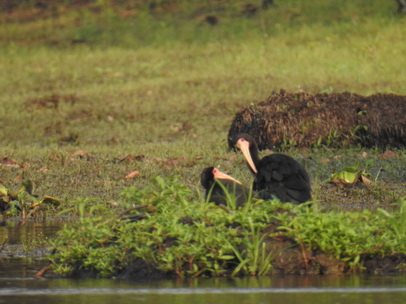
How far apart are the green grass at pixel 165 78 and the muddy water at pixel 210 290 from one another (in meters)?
4.28

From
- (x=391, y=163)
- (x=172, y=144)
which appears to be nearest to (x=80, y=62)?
(x=172, y=144)

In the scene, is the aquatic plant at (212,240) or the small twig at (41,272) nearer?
the aquatic plant at (212,240)

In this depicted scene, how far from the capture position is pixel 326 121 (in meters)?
13.9

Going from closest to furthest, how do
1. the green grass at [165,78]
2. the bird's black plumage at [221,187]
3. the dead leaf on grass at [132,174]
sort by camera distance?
1. the bird's black plumage at [221,187]
2. the dead leaf on grass at [132,174]
3. the green grass at [165,78]

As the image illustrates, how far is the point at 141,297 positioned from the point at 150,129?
1211 centimetres

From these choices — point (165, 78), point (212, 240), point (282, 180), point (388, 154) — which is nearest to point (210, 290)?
point (212, 240)

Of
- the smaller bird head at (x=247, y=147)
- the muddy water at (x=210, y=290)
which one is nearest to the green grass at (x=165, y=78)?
the smaller bird head at (x=247, y=147)

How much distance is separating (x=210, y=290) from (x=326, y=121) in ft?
27.1

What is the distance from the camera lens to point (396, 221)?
264 inches

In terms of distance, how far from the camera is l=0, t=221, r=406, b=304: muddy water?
5535 mm

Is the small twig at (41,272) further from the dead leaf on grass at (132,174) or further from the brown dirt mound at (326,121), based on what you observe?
the brown dirt mound at (326,121)

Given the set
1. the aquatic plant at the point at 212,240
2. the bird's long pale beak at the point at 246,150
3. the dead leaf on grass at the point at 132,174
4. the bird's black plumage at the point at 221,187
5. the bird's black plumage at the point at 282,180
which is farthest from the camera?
the dead leaf on grass at the point at 132,174

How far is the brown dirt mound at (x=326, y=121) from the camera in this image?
13.6m

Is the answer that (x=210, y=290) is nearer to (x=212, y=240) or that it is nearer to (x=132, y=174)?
(x=212, y=240)
